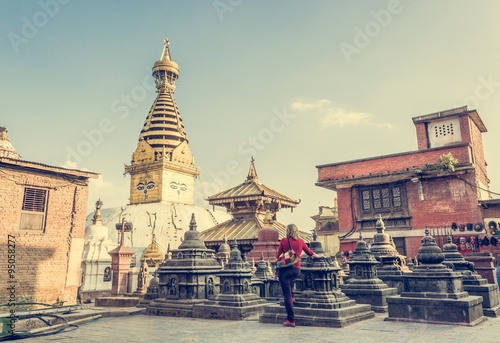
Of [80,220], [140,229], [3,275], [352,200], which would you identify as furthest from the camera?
[140,229]

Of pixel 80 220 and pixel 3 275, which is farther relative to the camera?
pixel 80 220

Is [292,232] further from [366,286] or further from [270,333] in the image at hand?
[366,286]

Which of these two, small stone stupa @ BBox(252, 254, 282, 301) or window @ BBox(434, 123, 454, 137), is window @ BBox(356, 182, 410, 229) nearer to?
window @ BBox(434, 123, 454, 137)

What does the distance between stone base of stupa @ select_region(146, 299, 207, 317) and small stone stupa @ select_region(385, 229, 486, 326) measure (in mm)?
5056

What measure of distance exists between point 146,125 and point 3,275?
40952 mm

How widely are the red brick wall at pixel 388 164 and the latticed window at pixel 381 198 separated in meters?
0.97

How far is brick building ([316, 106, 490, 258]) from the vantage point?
67.5 feet

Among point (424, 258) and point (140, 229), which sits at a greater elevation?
point (140, 229)

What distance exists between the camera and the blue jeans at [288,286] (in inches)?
326

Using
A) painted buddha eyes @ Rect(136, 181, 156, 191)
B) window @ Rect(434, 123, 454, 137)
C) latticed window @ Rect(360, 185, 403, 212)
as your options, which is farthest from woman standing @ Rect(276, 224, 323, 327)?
A: painted buddha eyes @ Rect(136, 181, 156, 191)

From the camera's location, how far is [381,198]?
75.9 ft

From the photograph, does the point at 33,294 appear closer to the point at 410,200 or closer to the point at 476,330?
the point at 476,330

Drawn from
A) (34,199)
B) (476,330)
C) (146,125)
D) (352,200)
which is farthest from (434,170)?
(146,125)

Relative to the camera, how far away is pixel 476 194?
798 inches
